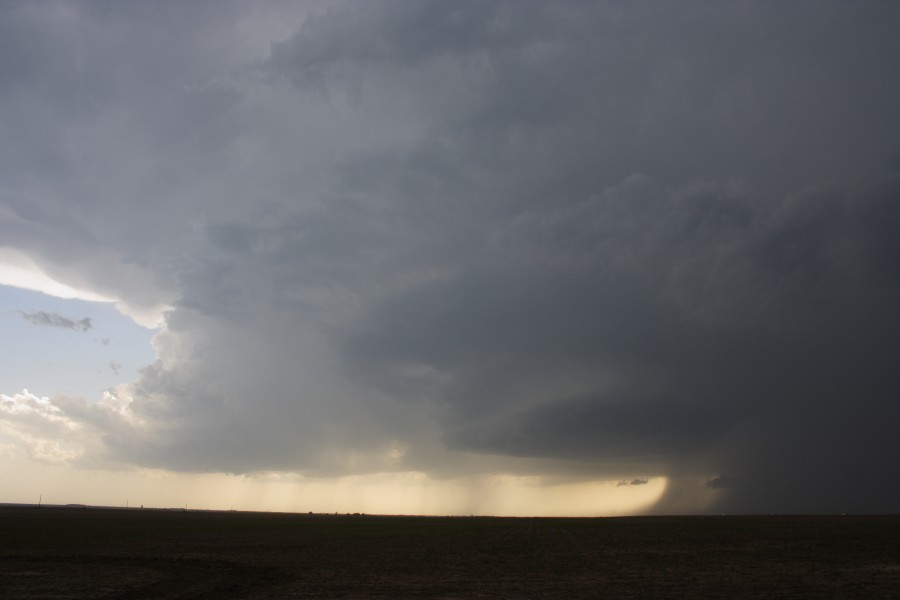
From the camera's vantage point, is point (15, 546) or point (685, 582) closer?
point (685, 582)

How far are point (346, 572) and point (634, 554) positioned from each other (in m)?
22.4

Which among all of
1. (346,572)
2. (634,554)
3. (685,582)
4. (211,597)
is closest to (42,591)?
(211,597)

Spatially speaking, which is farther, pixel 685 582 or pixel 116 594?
pixel 685 582

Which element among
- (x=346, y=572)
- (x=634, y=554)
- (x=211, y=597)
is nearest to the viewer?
(x=211, y=597)

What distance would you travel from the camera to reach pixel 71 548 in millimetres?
52781

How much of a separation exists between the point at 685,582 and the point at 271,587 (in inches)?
737

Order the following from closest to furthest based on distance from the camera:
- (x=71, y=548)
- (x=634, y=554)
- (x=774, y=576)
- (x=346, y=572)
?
1. (x=774, y=576)
2. (x=346, y=572)
3. (x=634, y=554)
4. (x=71, y=548)

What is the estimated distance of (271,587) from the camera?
1184 inches

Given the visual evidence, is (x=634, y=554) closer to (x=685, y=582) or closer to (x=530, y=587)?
(x=685, y=582)

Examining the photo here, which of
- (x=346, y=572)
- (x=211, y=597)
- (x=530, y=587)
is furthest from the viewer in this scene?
(x=346, y=572)

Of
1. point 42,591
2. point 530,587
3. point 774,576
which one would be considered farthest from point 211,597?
point 774,576

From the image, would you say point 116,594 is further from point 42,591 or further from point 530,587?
point 530,587

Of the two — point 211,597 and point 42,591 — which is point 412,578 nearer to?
point 211,597

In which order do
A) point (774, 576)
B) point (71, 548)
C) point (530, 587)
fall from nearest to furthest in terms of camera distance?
1. point (530, 587)
2. point (774, 576)
3. point (71, 548)
